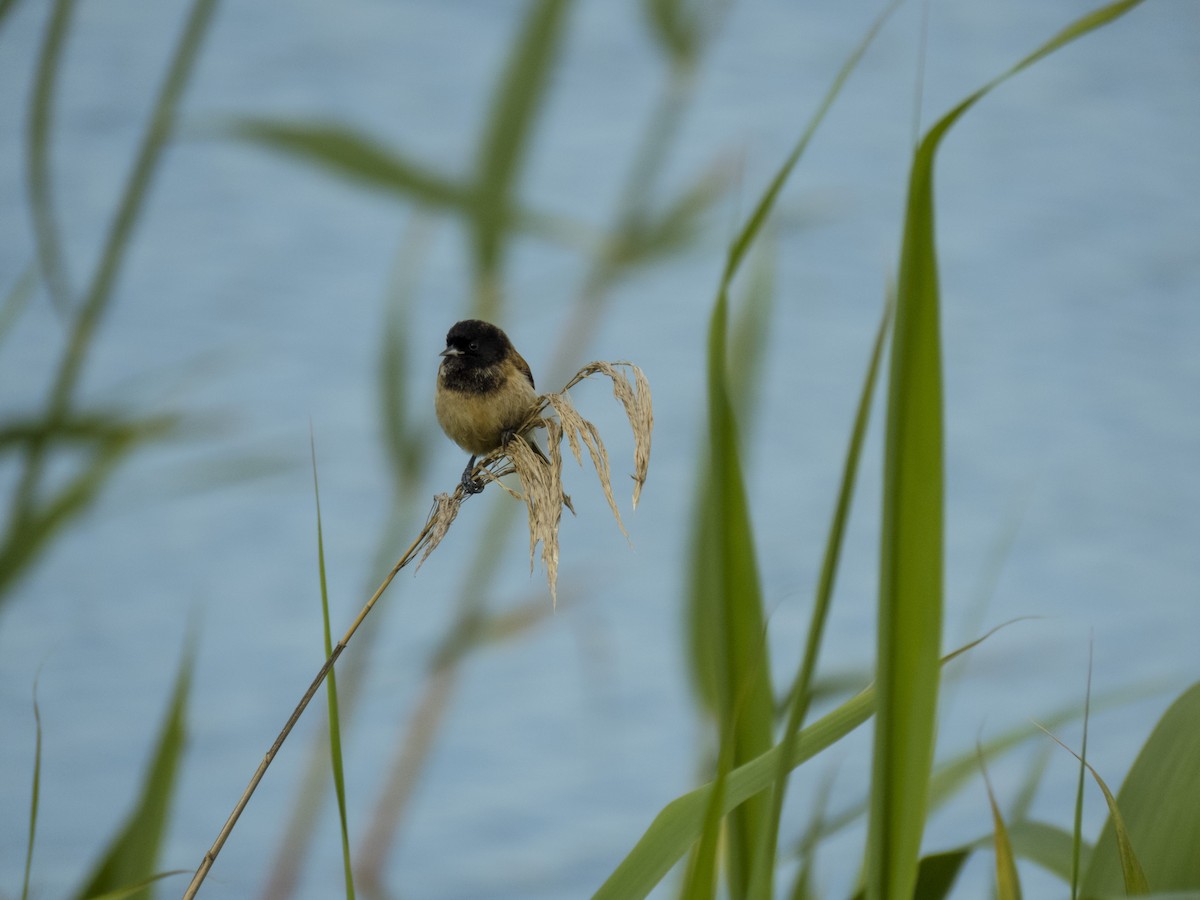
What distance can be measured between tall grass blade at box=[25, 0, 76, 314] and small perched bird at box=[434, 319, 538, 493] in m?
0.86

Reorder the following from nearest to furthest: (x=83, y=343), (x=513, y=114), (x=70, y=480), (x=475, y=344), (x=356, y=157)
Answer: (x=83, y=343), (x=70, y=480), (x=356, y=157), (x=513, y=114), (x=475, y=344)

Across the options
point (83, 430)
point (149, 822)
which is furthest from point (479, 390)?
point (149, 822)

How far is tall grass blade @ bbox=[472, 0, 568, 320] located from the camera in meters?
2.02

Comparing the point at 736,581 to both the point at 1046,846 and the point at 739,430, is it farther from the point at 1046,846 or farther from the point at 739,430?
the point at 739,430

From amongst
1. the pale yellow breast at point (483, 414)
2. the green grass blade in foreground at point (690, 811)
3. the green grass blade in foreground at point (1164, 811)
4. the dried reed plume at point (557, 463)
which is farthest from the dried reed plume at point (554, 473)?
the pale yellow breast at point (483, 414)

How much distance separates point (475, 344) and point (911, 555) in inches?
54.4

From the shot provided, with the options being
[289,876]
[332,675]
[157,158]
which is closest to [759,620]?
[332,675]

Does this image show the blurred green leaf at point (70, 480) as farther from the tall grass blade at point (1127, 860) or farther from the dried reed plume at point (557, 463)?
the tall grass blade at point (1127, 860)

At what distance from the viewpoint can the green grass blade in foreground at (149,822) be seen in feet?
4.21

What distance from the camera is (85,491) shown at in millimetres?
1437

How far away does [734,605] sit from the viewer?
1.11m

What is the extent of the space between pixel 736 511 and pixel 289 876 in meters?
1.80

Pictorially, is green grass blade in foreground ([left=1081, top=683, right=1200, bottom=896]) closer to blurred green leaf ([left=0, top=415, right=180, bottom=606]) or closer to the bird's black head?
blurred green leaf ([left=0, top=415, right=180, bottom=606])

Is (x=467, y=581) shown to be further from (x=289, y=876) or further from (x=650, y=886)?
(x=650, y=886)
